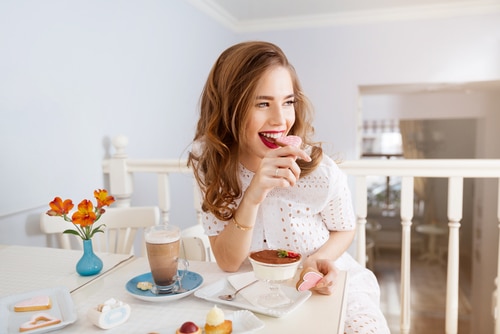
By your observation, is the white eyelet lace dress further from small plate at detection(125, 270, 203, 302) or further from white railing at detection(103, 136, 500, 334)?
white railing at detection(103, 136, 500, 334)

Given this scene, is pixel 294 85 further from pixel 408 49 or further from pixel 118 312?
pixel 408 49

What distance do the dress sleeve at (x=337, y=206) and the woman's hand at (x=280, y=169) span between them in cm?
26

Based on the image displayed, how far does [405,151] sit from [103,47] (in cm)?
648

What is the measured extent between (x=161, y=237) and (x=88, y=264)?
0.26 metres

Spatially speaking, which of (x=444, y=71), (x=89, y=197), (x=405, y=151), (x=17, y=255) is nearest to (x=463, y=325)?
(x=405, y=151)

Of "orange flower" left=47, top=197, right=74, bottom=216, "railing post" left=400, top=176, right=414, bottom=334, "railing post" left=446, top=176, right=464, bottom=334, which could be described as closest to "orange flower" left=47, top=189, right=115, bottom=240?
"orange flower" left=47, top=197, right=74, bottom=216

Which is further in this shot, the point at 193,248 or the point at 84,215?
the point at 193,248

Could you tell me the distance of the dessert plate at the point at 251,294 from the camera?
826 mm

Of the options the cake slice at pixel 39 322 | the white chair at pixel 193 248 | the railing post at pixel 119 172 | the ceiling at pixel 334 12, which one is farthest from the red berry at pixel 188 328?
the ceiling at pixel 334 12

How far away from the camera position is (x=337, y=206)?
1.29m

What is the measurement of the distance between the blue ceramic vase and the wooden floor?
16.1 ft

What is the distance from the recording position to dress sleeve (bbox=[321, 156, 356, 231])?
1.28m

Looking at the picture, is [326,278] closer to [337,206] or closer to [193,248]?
[337,206]

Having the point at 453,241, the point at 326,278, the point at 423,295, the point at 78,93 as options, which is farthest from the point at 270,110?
the point at 423,295
